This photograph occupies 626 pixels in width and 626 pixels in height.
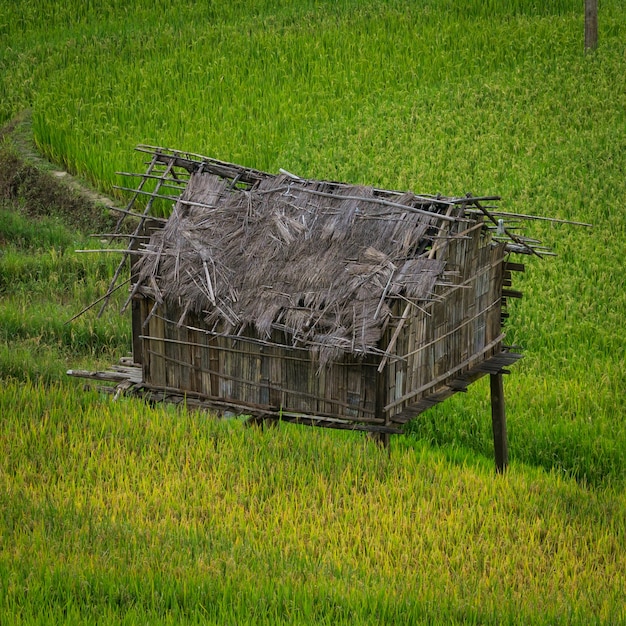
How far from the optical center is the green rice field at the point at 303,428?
6.57 meters

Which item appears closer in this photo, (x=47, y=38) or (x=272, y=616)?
(x=272, y=616)

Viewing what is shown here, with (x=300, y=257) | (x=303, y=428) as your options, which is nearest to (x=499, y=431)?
(x=303, y=428)

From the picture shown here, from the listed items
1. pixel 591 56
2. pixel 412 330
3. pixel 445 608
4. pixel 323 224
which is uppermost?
pixel 591 56

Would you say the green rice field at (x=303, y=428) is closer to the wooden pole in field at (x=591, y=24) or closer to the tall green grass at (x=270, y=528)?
the tall green grass at (x=270, y=528)

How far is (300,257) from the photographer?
27.5ft

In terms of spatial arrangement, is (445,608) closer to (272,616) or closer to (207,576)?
(272,616)

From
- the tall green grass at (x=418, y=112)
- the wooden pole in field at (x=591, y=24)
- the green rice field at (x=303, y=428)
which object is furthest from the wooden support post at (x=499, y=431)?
the wooden pole in field at (x=591, y=24)

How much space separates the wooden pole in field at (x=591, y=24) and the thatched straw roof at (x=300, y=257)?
11500mm

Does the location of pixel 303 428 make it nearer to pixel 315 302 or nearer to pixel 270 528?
pixel 315 302

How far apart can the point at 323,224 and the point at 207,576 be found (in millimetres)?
3052

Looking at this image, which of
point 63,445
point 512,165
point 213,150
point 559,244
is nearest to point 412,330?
point 63,445

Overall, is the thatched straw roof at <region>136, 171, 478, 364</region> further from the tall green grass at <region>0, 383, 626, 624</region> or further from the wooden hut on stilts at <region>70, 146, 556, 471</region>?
the tall green grass at <region>0, 383, 626, 624</region>

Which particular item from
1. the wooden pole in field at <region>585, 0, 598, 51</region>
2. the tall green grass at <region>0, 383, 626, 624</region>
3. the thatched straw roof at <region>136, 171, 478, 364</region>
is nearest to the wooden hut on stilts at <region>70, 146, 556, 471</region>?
the thatched straw roof at <region>136, 171, 478, 364</region>

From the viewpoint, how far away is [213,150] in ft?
53.4
